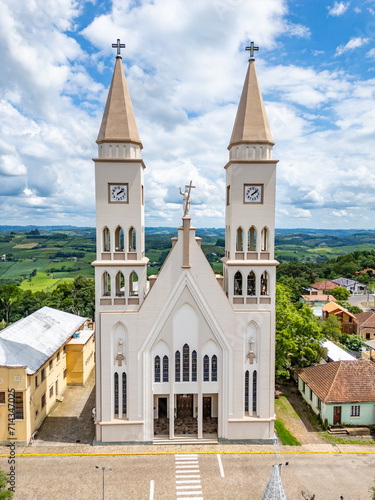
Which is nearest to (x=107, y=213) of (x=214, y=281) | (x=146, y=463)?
(x=214, y=281)

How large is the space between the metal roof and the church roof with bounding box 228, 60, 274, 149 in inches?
975

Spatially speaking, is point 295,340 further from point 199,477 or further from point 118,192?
point 118,192

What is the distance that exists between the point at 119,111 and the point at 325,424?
3101 cm

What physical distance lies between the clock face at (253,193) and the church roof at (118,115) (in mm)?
9355

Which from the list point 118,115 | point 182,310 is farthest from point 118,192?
point 182,310

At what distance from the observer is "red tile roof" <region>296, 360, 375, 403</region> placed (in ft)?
93.9

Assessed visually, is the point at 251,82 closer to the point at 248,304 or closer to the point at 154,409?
the point at 248,304

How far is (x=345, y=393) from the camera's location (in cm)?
2894

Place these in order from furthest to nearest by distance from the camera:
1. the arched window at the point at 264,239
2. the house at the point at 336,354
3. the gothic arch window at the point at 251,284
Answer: the house at the point at 336,354 → the gothic arch window at the point at 251,284 → the arched window at the point at 264,239

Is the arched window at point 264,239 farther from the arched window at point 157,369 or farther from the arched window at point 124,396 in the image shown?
the arched window at point 124,396

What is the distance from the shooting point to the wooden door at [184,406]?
95.8 ft

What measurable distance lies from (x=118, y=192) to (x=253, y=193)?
10.7m

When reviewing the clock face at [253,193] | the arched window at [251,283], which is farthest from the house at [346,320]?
the clock face at [253,193]

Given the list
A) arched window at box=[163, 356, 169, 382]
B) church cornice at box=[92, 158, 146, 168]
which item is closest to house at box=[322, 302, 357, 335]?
arched window at box=[163, 356, 169, 382]
